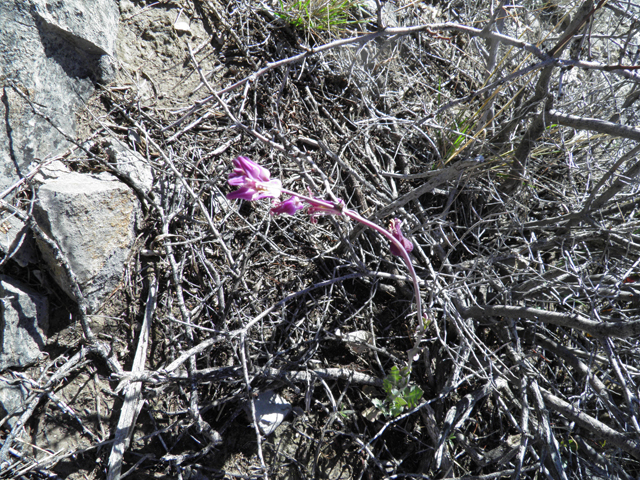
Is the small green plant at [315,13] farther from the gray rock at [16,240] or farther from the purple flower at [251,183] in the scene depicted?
the gray rock at [16,240]

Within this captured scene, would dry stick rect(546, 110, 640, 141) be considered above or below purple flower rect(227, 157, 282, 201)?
below

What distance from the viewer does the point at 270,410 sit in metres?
1.86

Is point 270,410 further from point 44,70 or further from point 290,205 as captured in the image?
point 44,70

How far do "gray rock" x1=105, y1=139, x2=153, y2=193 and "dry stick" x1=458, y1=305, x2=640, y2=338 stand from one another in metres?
1.70

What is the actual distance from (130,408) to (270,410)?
60cm

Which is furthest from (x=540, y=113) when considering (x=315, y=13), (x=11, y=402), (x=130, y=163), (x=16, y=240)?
(x=11, y=402)

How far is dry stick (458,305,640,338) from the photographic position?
1337mm

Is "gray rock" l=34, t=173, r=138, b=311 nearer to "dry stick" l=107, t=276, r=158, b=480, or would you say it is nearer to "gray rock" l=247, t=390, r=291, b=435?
"dry stick" l=107, t=276, r=158, b=480

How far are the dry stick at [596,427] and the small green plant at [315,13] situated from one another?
2.27 metres

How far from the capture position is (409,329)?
2.13 m

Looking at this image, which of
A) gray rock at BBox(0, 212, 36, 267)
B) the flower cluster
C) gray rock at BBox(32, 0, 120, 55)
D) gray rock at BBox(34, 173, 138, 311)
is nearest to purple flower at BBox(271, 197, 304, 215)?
the flower cluster

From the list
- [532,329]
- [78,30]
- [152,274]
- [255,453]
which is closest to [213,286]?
[152,274]

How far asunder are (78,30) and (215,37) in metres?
0.76

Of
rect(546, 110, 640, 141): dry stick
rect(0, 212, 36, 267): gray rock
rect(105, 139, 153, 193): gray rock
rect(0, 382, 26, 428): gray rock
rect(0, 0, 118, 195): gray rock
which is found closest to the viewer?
rect(546, 110, 640, 141): dry stick
